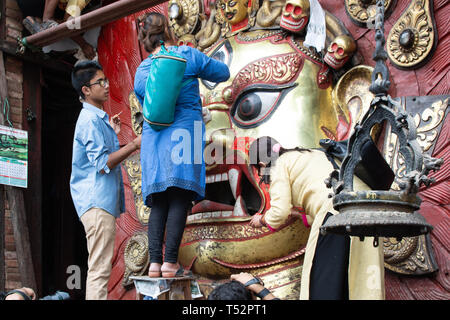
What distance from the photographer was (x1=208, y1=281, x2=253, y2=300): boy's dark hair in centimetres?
271

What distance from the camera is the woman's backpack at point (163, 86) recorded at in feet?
12.0

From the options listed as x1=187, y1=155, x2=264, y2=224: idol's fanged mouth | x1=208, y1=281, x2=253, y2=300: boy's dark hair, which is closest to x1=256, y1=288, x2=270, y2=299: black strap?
x1=208, y1=281, x2=253, y2=300: boy's dark hair

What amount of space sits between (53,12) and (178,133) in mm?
2273

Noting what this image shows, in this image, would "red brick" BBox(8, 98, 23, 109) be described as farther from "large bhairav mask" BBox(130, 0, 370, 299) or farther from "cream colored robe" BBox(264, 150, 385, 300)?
"cream colored robe" BBox(264, 150, 385, 300)

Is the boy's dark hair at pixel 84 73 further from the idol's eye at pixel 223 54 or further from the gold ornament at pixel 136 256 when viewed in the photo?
the gold ornament at pixel 136 256

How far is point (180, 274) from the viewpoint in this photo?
3732mm

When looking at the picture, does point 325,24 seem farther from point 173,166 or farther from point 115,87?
point 115,87

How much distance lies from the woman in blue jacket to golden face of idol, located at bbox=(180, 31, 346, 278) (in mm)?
493

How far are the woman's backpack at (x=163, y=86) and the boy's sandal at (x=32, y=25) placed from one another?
2.08 metres

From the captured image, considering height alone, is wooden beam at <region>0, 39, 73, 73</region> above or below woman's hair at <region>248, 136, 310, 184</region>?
above

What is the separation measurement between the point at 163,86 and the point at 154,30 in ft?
1.58

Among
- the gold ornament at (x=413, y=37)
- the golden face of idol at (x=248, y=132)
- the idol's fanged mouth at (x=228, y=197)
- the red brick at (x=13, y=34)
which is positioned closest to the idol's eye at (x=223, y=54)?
the golden face of idol at (x=248, y=132)

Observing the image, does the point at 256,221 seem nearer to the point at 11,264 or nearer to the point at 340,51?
the point at 340,51

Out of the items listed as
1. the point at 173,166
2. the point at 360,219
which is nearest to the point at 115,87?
the point at 173,166
